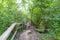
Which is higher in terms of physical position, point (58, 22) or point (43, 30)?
point (58, 22)

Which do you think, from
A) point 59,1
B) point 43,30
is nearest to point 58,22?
point 59,1

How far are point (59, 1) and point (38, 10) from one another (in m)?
6.46

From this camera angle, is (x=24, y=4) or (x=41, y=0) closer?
(x=41, y=0)

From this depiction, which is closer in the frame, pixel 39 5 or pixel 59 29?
pixel 59 29

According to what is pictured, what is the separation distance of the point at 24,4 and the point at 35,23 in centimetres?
442

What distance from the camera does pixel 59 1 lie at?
482 centimetres

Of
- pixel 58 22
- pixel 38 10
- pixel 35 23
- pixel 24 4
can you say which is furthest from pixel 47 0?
pixel 24 4

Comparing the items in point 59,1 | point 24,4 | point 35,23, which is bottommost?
point 35,23

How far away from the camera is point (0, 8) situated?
298 inches

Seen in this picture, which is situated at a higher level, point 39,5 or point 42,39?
point 39,5

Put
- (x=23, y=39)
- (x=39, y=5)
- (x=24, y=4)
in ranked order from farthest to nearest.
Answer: (x=24, y=4), (x=39, y=5), (x=23, y=39)

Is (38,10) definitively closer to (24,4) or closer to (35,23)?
(35,23)

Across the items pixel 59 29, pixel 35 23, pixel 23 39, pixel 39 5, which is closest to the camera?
pixel 59 29

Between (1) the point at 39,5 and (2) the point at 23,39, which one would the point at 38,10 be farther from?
(2) the point at 23,39
